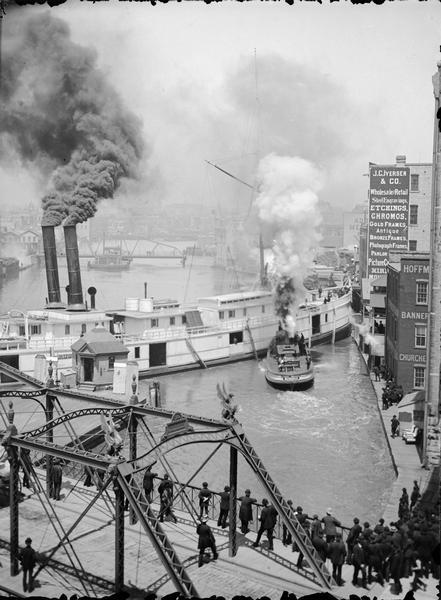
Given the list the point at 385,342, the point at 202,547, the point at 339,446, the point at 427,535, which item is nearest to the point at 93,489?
the point at 202,547

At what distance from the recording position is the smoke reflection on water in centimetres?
2905

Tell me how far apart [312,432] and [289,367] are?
1167 cm

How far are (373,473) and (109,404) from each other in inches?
541

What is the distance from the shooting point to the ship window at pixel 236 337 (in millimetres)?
60688

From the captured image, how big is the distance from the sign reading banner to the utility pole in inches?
1082

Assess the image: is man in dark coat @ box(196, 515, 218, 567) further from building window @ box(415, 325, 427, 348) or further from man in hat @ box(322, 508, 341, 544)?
building window @ box(415, 325, 427, 348)

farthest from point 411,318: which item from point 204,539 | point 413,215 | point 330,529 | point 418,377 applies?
point 204,539

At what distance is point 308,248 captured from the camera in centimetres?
6738

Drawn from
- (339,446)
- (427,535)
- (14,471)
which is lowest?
(339,446)

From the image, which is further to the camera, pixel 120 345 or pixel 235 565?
pixel 120 345

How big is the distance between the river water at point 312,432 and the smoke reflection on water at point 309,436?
0.04 meters

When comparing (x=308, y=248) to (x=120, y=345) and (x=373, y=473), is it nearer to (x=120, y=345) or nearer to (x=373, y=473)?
(x=120, y=345)

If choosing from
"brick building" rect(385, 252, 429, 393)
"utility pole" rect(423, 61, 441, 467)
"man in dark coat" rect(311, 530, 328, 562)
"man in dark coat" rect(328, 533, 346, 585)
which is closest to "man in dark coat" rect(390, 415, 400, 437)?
"utility pole" rect(423, 61, 441, 467)

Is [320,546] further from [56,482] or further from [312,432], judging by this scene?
[312,432]
